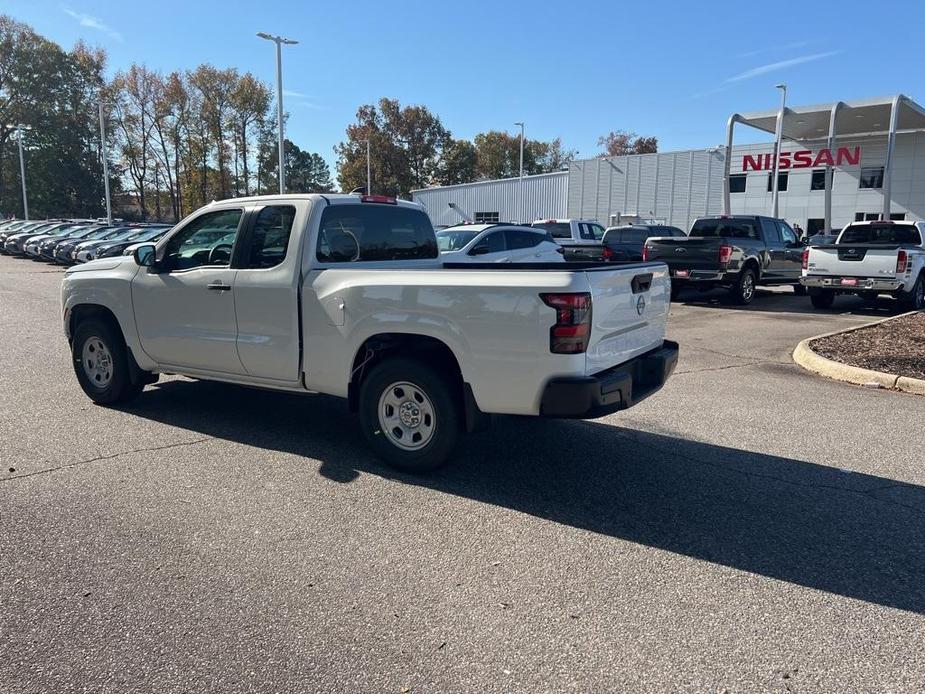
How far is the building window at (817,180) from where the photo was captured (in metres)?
39.8

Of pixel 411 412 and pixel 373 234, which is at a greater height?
pixel 373 234

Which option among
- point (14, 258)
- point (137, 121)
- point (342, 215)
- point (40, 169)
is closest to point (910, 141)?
point (342, 215)

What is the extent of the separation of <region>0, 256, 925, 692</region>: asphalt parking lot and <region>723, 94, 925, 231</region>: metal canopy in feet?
68.5

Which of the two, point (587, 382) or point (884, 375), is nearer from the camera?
point (587, 382)

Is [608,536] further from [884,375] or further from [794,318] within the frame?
[794,318]

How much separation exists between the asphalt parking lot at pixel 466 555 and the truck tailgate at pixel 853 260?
815 cm

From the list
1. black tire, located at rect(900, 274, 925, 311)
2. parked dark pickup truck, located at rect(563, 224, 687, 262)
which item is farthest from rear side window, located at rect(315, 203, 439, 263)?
parked dark pickup truck, located at rect(563, 224, 687, 262)

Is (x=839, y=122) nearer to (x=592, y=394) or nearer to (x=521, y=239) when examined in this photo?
(x=521, y=239)

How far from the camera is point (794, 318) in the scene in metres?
13.6

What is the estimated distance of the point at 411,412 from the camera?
486 centimetres

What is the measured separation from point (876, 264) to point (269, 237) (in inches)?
483

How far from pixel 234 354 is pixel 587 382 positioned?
9.66 feet

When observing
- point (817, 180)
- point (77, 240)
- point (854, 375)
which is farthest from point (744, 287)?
point (817, 180)

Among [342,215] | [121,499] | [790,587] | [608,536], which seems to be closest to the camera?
[790,587]
